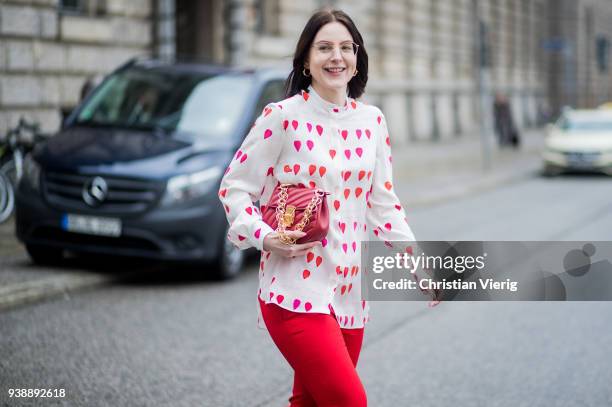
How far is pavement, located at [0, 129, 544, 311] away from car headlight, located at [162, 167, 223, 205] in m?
0.92

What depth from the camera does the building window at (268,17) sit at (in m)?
22.1

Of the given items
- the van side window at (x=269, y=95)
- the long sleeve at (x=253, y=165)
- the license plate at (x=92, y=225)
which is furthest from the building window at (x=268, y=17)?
the long sleeve at (x=253, y=165)

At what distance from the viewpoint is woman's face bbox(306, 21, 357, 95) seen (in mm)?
3098

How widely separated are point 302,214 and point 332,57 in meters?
0.54

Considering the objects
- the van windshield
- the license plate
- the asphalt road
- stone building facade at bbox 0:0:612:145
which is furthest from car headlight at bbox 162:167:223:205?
stone building facade at bbox 0:0:612:145

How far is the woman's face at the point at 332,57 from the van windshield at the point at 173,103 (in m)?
5.50

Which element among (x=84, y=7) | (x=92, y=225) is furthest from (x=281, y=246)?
(x=84, y=7)

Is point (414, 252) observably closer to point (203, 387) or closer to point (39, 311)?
point (203, 387)

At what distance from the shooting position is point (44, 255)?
8.60m

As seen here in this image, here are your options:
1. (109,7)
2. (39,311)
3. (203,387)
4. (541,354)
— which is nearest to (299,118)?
(203,387)

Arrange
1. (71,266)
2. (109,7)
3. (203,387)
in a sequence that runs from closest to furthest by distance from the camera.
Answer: (203,387)
(71,266)
(109,7)

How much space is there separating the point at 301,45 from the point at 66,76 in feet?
42.1

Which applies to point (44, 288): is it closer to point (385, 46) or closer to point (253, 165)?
point (253, 165)

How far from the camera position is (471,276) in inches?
139
